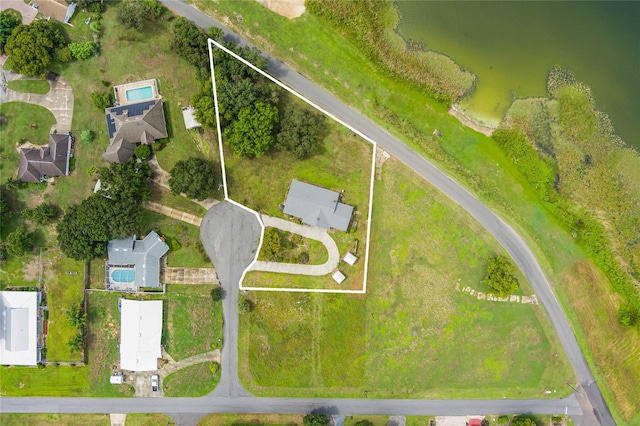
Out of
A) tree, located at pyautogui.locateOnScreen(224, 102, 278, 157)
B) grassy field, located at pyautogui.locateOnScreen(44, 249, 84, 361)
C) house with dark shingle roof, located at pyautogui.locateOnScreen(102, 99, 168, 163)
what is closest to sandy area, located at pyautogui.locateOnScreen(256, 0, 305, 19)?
tree, located at pyautogui.locateOnScreen(224, 102, 278, 157)

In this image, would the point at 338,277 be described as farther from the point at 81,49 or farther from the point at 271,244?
the point at 81,49

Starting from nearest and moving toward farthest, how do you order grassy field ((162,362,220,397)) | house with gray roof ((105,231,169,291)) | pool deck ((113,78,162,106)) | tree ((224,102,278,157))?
tree ((224,102,278,157)) < house with gray roof ((105,231,169,291)) < grassy field ((162,362,220,397)) < pool deck ((113,78,162,106))

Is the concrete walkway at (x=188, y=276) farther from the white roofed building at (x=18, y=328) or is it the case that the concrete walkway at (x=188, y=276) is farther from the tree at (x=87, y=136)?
the tree at (x=87, y=136)

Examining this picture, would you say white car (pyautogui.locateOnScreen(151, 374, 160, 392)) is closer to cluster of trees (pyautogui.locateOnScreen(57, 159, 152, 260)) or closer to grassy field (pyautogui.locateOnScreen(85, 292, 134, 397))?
grassy field (pyautogui.locateOnScreen(85, 292, 134, 397))

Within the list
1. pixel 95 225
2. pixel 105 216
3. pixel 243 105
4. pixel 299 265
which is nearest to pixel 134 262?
pixel 95 225

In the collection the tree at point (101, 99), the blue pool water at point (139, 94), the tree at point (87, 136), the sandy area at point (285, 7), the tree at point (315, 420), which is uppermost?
→ the sandy area at point (285, 7)

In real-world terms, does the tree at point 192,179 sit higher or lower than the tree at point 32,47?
lower

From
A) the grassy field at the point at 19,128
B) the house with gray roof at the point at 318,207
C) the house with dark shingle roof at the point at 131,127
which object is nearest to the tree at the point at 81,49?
the house with dark shingle roof at the point at 131,127
